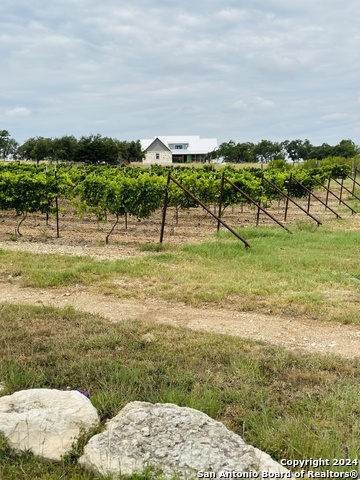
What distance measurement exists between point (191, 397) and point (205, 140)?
3051 inches

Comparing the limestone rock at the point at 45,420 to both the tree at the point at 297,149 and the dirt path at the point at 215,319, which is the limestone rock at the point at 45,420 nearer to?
the dirt path at the point at 215,319

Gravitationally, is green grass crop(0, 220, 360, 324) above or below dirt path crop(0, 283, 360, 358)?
above

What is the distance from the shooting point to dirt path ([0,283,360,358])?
512 cm

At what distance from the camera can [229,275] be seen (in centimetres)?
778

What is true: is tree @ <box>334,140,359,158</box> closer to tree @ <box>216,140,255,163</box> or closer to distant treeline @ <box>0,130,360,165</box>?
distant treeline @ <box>0,130,360,165</box>

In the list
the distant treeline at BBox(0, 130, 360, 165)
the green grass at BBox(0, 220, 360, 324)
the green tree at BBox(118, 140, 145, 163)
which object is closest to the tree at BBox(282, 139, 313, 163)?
the distant treeline at BBox(0, 130, 360, 165)

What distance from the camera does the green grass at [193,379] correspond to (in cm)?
299

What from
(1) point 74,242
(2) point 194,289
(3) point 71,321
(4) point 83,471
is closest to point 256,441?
(4) point 83,471

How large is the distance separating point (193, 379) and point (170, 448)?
1.13 meters

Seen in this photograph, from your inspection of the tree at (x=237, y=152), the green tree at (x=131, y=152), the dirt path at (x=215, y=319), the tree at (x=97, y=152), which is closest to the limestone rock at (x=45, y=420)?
the dirt path at (x=215, y=319)

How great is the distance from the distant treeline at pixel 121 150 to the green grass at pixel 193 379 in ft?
131

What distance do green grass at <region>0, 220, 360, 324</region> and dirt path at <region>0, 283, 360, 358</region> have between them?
245 millimetres

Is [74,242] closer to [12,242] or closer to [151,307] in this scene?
[12,242]

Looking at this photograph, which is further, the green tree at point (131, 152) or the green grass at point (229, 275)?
the green tree at point (131, 152)
